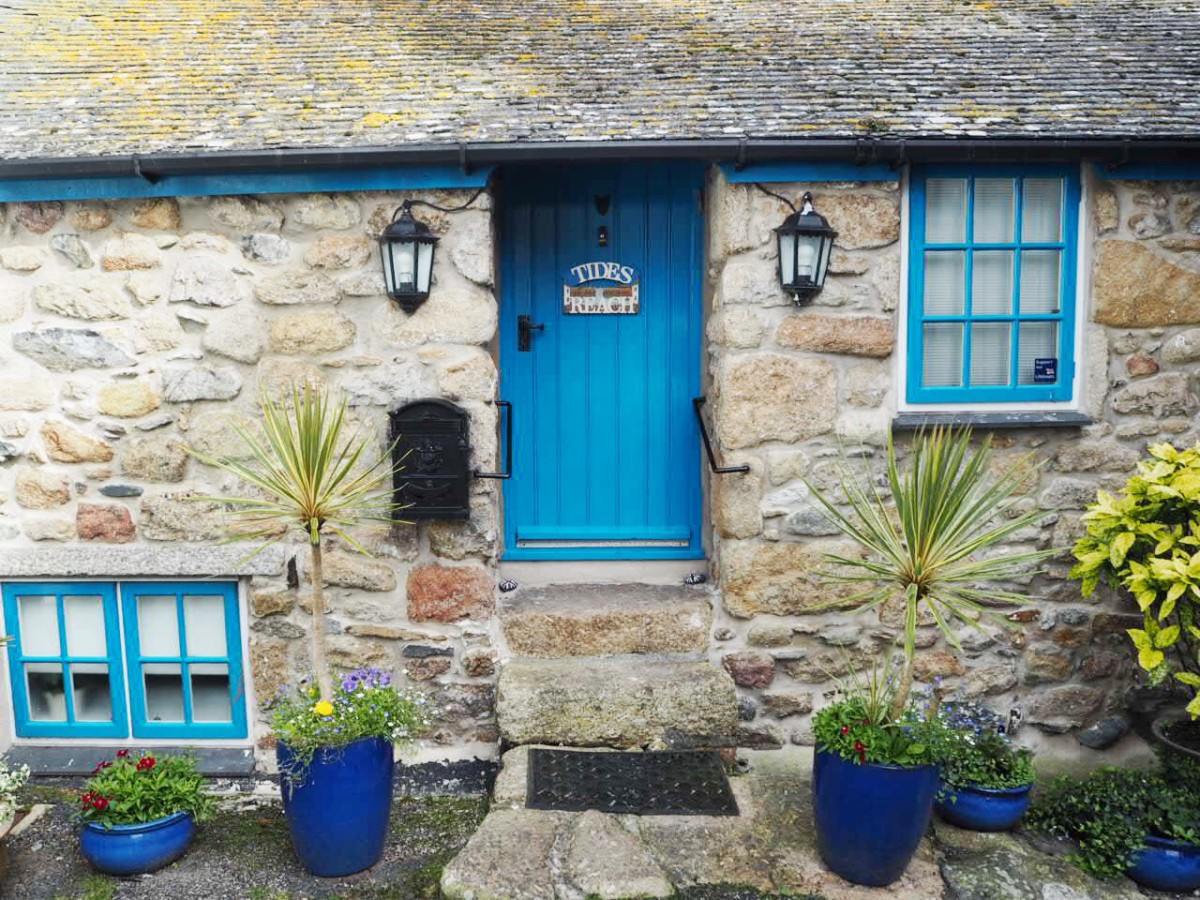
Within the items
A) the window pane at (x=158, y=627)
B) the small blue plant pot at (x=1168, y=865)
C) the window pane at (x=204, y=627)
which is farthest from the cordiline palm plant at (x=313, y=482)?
the small blue plant pot at (x=1168, y=865)

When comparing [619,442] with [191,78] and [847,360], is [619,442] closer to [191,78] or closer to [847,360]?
[847,360]

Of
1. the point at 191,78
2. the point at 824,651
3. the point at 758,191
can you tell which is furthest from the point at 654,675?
the point at 191,78

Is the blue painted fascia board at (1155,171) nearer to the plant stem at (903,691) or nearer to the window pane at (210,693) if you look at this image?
the plant stem at (903,691)

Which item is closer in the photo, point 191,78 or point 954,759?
point 954,759

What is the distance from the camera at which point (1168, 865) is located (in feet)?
12.9

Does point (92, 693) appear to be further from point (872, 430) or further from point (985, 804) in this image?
point (985, 804)

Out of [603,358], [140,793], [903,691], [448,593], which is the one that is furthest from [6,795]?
[903,691]

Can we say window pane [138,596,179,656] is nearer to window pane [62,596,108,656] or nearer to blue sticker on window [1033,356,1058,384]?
window pane [62,596,108,656]

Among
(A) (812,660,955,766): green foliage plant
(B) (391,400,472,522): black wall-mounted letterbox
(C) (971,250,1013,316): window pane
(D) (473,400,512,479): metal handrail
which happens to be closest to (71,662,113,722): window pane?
(B) (391,400,472,522): black wall-mounted letterbox

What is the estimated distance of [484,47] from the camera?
18.2ft

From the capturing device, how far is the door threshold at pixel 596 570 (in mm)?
5410

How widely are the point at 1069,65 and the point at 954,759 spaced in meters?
3.55

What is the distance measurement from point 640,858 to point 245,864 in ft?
5.34

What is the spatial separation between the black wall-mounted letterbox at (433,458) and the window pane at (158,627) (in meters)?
1.36
